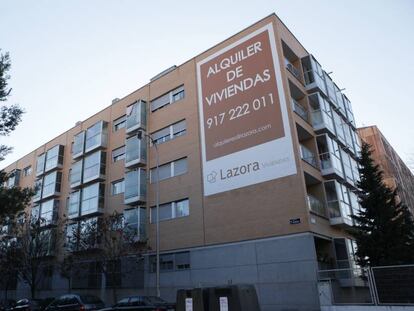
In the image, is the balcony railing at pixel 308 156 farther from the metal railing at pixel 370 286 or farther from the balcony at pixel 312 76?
the metal railing at pixel 370 286

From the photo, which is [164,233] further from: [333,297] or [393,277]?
[393,277]

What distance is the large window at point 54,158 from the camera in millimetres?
38450

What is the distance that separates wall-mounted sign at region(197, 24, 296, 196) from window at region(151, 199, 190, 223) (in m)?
2.15

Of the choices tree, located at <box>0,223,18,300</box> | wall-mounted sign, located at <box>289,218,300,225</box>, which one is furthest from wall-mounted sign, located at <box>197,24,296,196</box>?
tree, located at <box>0,223,18,300</box>

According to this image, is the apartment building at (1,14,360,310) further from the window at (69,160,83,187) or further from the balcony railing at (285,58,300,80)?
the window at (69,160,83,187)

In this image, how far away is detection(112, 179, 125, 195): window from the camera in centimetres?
3086

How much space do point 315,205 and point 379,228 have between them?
11.6 feet

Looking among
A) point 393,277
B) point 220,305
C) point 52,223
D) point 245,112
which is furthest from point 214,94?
point 52,223

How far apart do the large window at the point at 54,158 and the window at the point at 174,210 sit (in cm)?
1615

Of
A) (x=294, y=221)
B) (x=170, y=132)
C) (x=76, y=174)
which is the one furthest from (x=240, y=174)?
(x=76, y=174)

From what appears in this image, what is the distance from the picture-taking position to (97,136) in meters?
33.9

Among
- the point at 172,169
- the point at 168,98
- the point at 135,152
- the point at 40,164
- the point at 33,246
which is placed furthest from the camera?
the point at 40,164

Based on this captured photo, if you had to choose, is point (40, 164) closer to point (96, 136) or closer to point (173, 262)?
point (96, 136)

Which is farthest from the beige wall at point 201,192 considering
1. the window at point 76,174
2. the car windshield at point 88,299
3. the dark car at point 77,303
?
the dark car at point 77,303
